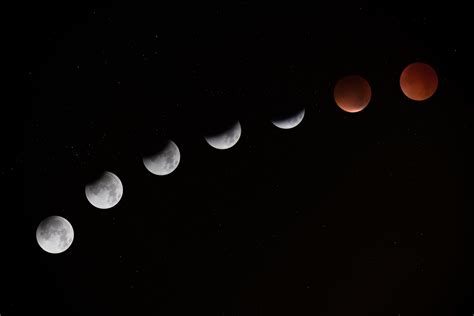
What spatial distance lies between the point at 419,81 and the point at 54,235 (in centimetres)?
135

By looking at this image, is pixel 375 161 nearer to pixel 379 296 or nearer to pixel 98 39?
pixel 379 296

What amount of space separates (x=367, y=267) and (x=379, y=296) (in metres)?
0.12

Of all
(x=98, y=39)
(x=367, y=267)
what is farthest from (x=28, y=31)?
(x=367, y=267)

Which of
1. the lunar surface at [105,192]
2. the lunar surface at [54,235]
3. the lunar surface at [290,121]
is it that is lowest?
the lunar surface at [54,235]

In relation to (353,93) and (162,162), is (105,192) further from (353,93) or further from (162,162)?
(353,93)

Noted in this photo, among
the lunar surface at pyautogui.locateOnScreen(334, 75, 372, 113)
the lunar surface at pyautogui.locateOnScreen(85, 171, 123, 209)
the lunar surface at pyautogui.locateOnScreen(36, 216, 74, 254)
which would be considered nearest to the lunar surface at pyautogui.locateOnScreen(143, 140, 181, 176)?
the lunar surface at pyautogui.locateOnScreen(85, 171, 123, 209)

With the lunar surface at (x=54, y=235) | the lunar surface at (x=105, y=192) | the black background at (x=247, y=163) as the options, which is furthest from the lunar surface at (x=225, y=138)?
the lunar surface at (x=54, y=235)

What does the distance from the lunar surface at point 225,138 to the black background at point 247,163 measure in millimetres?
43

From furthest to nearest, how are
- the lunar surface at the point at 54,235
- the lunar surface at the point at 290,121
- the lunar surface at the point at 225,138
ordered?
1. the lunar surface at the point at 290,121
2. the lunar surface at the point at 225,138
3. the lunar surface at the point at 54,235

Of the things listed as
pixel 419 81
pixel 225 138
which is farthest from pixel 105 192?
pixel 419 81

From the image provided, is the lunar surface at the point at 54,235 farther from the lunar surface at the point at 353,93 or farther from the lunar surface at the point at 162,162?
the lunar surface at the point at 353,93

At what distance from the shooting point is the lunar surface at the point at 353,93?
1.86 meters

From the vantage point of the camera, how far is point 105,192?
1.71m

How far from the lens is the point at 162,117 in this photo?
1.92 m
